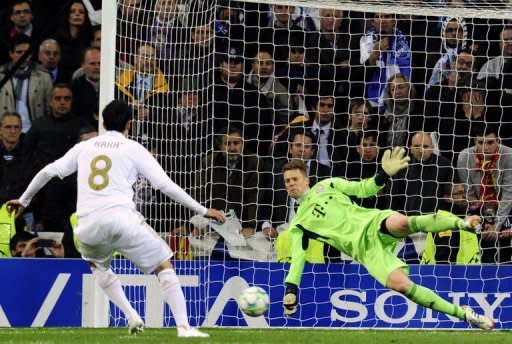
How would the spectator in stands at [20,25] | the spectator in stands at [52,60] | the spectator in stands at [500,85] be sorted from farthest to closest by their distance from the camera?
the spectator in stands at [20,25] → the spectator in stands at [52,60] → the spectator in stands at [500,85]

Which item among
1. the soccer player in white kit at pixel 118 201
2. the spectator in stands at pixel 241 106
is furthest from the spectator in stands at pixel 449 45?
the soccer player in white kit at pixel 118 201

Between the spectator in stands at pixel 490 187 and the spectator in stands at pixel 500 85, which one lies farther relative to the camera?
the spectator in stands at pixel 500 85

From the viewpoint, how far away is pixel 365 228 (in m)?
11.6

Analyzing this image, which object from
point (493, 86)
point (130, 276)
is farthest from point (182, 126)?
point (493, 86)

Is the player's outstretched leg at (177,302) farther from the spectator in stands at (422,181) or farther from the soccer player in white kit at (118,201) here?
the spectator in stands at (422,181)

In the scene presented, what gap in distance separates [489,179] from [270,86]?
3.04 meters

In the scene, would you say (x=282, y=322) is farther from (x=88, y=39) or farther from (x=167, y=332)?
(x=88, y=39)

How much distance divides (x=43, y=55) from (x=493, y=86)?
A: 6.00 metres

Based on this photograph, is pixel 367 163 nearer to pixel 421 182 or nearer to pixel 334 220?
pixel 421 182

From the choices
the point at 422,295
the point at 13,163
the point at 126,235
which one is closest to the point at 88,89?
the point at 13,163

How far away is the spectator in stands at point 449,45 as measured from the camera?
49.9ft

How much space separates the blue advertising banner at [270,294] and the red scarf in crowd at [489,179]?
1.29 meters

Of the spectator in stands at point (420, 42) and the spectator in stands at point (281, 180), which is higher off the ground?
the spectator in stands at point (420, 42)

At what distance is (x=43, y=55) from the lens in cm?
1566
